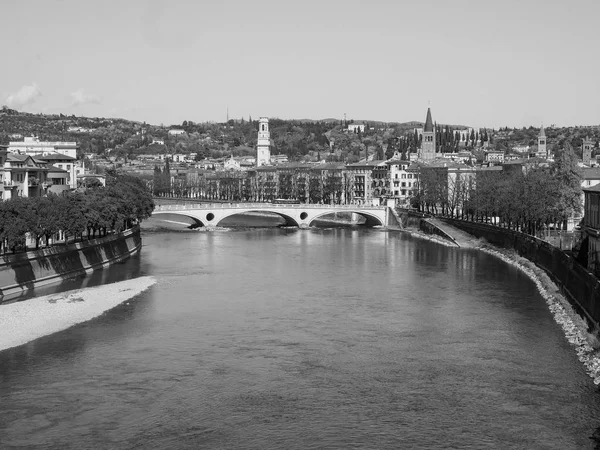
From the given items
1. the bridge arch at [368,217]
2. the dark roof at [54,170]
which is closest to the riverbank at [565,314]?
the bridge arch at [368,217]

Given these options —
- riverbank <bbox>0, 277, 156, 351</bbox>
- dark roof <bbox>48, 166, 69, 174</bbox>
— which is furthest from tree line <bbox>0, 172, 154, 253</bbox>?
dark roof <bbox>48, 166, 69, 174</bbox>

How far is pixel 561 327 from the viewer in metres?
30.8

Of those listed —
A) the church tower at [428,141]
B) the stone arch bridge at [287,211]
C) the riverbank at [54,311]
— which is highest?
the church tower at [428,141]

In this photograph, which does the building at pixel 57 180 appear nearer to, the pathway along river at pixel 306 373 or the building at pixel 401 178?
the pathway along river at pixel 306 373

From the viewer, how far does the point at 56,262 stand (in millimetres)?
41438

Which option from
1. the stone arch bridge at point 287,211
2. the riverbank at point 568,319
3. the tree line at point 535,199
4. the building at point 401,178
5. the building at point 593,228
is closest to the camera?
the riverbank at point 568,319

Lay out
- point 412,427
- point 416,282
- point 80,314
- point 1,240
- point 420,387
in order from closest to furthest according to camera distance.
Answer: point 412,427
point 420,387
point 80,314
point 1,240
point 416,282

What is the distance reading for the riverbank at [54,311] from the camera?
29.3 m

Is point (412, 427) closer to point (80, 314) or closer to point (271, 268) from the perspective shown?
point (80, 314)

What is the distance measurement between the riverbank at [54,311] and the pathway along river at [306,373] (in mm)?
704

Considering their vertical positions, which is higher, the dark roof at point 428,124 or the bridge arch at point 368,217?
the dark roof at point 428,124

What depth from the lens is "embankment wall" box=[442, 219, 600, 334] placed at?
3027cm

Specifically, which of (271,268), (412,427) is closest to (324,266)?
(271,268)

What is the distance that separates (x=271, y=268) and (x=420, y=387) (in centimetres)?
2567
